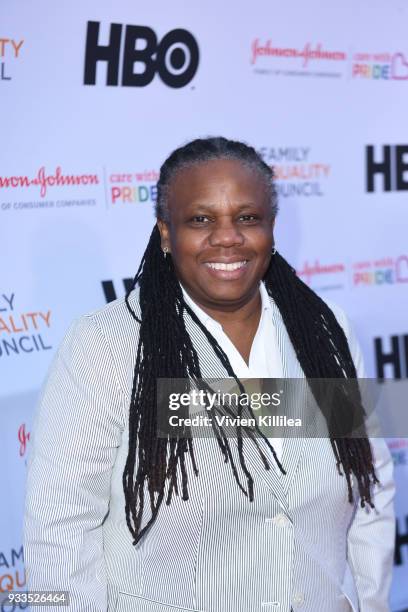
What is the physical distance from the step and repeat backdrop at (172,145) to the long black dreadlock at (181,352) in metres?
0.78

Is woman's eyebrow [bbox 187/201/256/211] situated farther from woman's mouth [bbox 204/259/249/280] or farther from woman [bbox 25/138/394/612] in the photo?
woman's mouth [bbox 204/259/249/280]

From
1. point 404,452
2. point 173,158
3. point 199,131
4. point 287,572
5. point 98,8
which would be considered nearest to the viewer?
point 287,572

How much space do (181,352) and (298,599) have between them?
58 cm

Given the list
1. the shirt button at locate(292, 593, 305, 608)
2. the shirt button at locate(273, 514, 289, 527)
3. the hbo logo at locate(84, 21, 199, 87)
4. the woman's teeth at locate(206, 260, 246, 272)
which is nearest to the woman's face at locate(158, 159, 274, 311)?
the woman's teeth at locate(206, 260, 246, 272)

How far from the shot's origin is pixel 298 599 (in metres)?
1.73

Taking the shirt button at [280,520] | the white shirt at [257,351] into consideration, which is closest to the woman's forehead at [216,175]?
the white shirt at [257,351]

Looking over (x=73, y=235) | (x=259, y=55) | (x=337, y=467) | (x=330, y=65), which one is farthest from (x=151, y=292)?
(x=330, y=65)

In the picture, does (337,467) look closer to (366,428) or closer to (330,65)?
(366,428)

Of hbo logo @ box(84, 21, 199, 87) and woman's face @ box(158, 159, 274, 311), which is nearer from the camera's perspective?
woman's face @ box(158, 159, 274, 311)

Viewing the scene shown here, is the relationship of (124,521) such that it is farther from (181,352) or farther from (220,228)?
(220,228)

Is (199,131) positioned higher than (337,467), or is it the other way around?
(199,131)

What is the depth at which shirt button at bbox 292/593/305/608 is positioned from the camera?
5.66 ft

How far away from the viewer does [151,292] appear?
1.86 metres

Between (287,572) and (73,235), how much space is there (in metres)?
1.43
